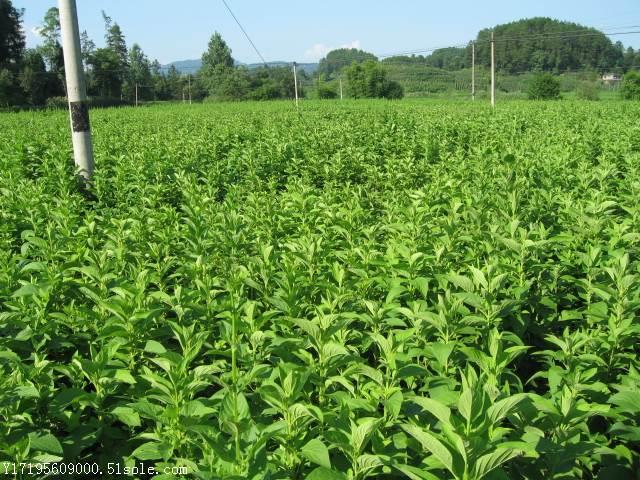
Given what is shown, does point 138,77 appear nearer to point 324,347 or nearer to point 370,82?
point 370,82

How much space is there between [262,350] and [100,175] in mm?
5838

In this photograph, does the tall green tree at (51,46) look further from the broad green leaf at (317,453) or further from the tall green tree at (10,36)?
the broad green leaf at (317,453)

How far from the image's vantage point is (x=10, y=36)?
62531 mm

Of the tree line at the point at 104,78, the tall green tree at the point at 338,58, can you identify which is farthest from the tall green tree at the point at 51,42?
the tall green tree at the point at 338,58

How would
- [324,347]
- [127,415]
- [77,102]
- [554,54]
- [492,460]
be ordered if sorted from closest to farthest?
1. [492,460]
2. [127,415]
3. [324,347]
4. [77,102]
5. [554,54]

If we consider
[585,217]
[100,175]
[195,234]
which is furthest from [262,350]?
[100,175]

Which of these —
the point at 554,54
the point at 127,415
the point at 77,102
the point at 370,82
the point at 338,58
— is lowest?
the point at 127,415

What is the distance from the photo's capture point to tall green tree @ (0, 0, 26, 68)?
6025 centimetres

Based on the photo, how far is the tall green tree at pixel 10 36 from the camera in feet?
198

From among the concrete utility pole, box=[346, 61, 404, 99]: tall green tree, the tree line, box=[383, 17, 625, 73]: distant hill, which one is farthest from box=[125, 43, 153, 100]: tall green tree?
the concrete utility pole

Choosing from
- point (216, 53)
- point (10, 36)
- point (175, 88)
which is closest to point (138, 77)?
point (175, 88)

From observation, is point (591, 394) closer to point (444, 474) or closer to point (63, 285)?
point (444, 474)

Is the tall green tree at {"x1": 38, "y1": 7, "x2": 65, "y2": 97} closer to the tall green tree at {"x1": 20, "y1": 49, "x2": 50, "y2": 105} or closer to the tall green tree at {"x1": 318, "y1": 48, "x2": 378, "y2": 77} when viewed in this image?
the tall green tree at {"x1": 20, "y1": 49, "x2": 50, "y2": 105}

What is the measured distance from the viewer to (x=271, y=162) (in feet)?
29.9
